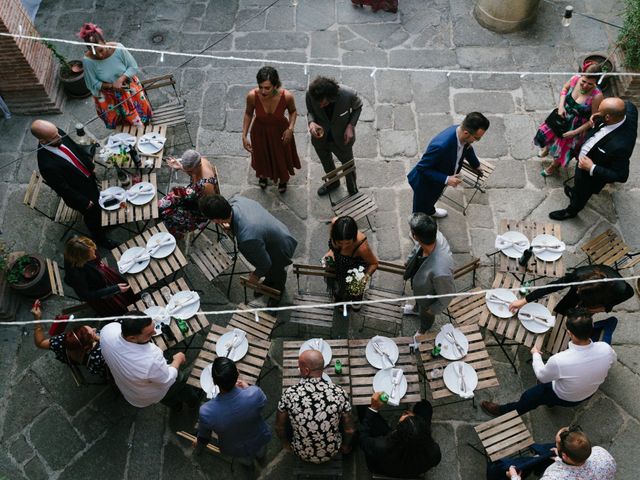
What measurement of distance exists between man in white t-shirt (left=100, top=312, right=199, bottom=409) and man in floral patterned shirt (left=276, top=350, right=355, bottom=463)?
1.14m

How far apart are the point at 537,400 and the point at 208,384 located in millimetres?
3002

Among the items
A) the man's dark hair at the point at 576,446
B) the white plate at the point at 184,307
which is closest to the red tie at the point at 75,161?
the white plate at the point at 184,307

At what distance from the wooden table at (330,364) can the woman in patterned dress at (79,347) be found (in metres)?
1.69

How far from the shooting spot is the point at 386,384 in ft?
16.8

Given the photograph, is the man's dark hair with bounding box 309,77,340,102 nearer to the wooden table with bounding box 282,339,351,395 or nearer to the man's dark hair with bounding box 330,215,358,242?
the man's dark hair with bounding box 330,215,358,242

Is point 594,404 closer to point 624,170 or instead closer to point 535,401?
point 535,401

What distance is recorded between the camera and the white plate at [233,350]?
5.30 metres

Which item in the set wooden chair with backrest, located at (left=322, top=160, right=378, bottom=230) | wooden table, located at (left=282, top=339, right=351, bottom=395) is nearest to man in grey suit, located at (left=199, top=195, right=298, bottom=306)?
wooden table, located at (left=282, top=339, right=351, bottom=395)

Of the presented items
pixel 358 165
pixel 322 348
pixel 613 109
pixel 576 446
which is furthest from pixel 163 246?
pixel 613 109

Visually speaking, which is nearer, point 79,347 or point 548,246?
→ point 79,347

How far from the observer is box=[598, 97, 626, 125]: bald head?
5762mm

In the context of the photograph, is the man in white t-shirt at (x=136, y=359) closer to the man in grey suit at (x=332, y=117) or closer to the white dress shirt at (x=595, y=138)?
the man in grey suit at (x=332, y=117)

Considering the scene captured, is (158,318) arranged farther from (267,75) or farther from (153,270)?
(267,75)

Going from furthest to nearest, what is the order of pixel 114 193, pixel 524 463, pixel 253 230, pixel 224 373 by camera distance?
pixel 114 193 < pixel 253 230 < pixel 524 463 < pixel 224 373
